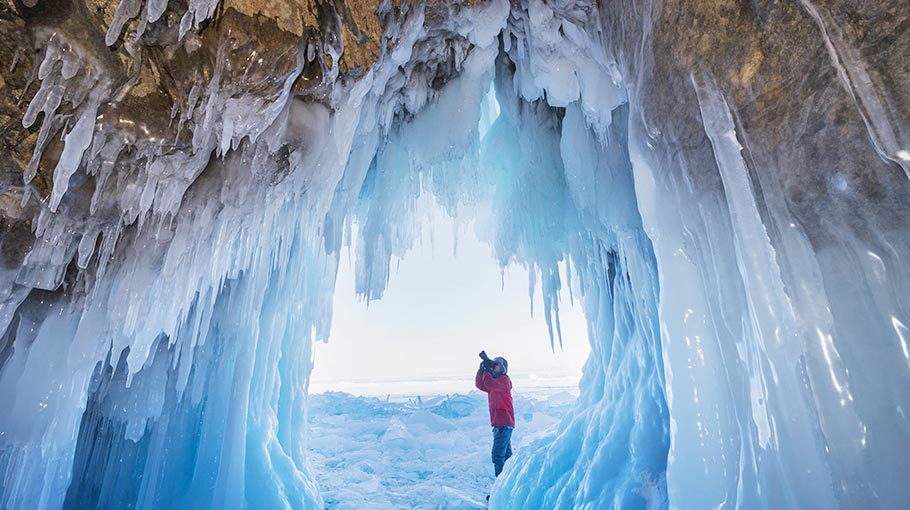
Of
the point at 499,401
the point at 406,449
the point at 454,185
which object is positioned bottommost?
the point at 406,449

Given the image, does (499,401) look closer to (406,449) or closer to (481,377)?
(481,377)

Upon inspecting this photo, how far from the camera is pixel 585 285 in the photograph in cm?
650

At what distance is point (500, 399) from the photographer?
20.9ft

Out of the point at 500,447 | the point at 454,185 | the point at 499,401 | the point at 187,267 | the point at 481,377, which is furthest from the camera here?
the point at 481,377

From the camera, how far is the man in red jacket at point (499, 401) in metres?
6.32

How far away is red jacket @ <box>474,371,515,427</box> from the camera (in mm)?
6309

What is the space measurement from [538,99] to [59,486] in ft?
20.5

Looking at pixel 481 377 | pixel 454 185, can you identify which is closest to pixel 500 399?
pixel 481 377

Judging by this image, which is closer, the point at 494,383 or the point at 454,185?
the point at 454,185

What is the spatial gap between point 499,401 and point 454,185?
3319 mm

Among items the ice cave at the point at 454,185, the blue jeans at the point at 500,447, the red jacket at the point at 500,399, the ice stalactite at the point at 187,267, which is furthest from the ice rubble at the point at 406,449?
the ice stalactite at the point at 187,267

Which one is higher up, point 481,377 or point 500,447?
point 481,377

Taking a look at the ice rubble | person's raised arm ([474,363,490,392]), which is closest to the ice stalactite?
the ice rubble

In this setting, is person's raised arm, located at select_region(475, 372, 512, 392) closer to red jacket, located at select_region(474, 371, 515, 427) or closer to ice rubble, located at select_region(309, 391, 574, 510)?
red jacket, located at select_region(474, 371, 515, 427)
